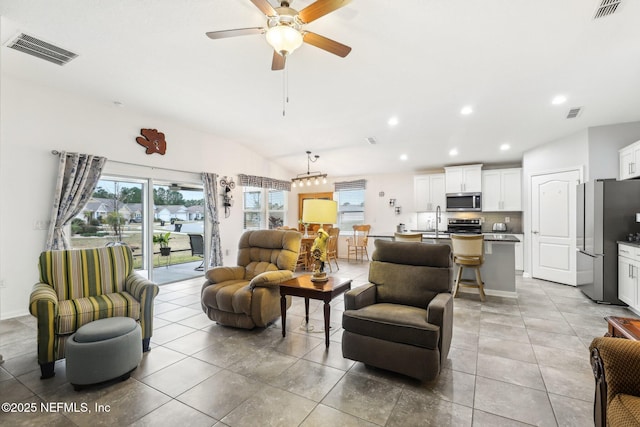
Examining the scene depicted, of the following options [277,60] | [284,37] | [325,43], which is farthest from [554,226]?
[284,37]

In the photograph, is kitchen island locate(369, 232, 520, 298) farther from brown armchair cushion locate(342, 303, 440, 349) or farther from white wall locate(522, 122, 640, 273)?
brown armchair cushion locate(342, 303, 440, 349)

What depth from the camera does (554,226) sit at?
16.9 ft

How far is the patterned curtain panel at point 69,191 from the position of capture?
3.75 meters

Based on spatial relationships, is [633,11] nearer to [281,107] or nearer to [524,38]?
[524,38]

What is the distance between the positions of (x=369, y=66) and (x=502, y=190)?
15.6 ft

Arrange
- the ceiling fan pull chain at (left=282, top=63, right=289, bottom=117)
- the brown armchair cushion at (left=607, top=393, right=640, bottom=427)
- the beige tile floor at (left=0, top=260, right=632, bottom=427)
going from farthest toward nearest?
1. the ceiling fan pull chain at (left=282, top=63, right=289, bottom=117)
2. the beige tile floor at (left=0, top=260, right=632, bottom=427)
3. the brown armchair cushion at (left=607, top=393, right=640, bottom=427)

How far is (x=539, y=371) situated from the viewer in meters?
2.29

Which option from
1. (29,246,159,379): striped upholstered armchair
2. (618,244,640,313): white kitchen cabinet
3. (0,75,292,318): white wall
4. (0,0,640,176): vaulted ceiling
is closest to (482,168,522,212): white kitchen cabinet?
(0,0,640,176): vaulted ceiling

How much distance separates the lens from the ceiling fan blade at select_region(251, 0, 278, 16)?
6.16 feet

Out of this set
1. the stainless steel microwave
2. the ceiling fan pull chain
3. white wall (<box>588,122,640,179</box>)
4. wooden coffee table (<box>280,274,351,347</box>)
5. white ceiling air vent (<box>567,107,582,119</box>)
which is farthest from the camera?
the stainless steel microwave

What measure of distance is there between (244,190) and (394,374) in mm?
5271

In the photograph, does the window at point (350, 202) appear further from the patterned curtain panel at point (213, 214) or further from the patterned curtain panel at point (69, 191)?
the patterned curtain panel at point (69, 191)

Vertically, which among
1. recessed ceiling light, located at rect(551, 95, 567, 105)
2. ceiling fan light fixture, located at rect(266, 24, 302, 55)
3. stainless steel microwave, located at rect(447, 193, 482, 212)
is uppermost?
recessed ceiling light, located at rect(551, 95, 567, 105)

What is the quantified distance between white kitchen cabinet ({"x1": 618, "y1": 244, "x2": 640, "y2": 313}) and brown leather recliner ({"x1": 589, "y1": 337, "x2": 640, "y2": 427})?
3.26 metres
